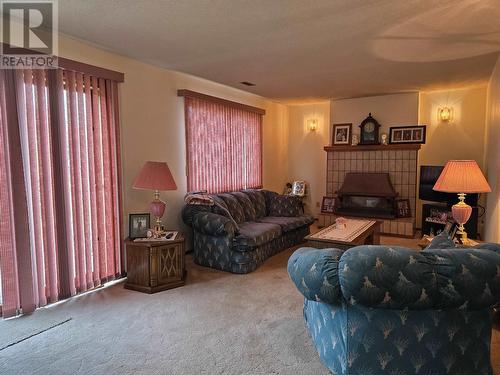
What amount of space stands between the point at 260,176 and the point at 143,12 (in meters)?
4.20

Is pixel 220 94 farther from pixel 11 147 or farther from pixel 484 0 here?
pixel 484 0

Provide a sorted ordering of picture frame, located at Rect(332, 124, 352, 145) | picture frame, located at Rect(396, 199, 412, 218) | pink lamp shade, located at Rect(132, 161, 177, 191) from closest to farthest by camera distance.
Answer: pink lamp shade, located at Rect(132, 161, 177, 191), picture frame, located at Rect(396, 199, 412, 218), picture frame, located at Rect(332, 124, 352, 145)

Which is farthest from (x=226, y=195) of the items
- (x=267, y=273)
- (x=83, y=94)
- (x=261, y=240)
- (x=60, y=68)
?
(x=60, y=68)

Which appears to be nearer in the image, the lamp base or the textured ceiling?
the textured ceiling

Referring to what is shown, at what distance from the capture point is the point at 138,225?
3.62m

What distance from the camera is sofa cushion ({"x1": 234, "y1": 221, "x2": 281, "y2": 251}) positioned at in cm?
389

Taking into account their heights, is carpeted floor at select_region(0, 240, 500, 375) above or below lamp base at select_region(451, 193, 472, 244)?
below

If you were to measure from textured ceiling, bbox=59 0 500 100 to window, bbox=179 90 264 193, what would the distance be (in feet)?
1.77

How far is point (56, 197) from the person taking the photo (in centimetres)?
313

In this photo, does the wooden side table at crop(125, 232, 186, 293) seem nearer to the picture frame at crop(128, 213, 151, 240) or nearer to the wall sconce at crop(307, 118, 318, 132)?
the picture frame at crop(128, 213, 151, 240)

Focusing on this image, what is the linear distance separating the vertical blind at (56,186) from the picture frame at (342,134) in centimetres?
430

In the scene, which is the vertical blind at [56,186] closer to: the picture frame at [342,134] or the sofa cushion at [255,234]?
the sofa cushion at [255,234]

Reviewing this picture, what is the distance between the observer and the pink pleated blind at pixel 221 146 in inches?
188

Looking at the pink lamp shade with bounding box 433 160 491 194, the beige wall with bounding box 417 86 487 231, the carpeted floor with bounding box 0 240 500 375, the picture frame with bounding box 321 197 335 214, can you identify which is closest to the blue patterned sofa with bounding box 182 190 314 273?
the carpeted floor with bounding box 0 240 500 375
